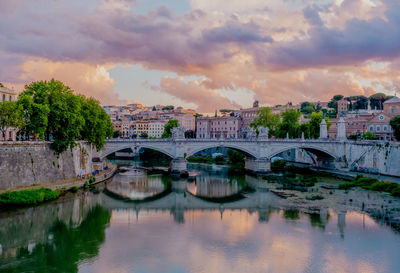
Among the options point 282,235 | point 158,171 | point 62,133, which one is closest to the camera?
point 282,235

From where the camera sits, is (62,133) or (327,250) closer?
(327,250)

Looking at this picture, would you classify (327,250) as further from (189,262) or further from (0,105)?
(0,105)

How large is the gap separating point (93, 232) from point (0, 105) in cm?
1125

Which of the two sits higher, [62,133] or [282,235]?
[62,133]

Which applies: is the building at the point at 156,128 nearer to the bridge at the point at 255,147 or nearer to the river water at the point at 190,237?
the bridge at the point at 255,147

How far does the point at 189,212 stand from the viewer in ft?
73.4

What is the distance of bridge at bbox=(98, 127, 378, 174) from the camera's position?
3594cm

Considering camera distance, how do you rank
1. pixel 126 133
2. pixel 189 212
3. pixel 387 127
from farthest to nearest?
pixel 126 133, pixel 387 127, pixel 189 212

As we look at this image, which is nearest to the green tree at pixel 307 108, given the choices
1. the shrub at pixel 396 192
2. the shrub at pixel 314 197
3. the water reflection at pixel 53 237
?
the shrub at pixel 396 192

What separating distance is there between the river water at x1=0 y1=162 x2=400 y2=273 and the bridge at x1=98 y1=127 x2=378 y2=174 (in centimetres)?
1022

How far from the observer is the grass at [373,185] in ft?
84.5

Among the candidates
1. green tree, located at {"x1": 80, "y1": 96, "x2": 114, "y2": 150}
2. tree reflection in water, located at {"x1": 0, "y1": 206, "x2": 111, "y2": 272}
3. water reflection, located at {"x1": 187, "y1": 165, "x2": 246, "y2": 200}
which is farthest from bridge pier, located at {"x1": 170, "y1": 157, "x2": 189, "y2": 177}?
tree reflection in water, located at {"x1": 0, "y1": 206, "x2": 111, "y2": 272}

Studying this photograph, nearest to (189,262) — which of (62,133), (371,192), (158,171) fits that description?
(62,133)

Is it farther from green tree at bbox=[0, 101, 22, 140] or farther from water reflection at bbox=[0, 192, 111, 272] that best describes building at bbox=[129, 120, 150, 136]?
water reflection at bbox=[0, 192, 111, 272]
